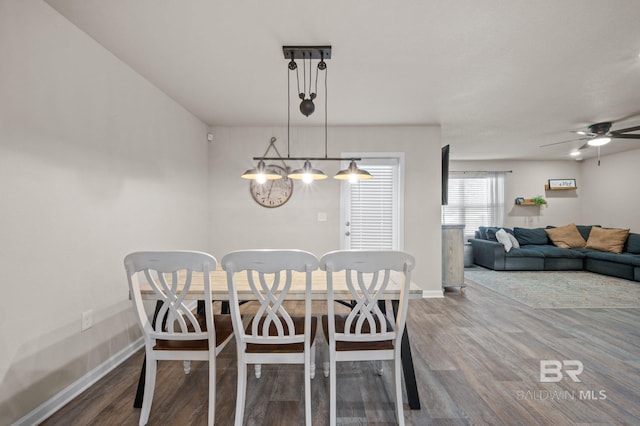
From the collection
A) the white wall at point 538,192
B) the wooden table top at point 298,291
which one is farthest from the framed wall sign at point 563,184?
the wooden table top at point 298,291

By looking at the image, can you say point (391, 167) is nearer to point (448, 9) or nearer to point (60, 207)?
point (448, 9)

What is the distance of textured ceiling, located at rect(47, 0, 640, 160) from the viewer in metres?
1.74

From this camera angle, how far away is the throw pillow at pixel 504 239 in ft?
18.6

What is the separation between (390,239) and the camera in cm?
409

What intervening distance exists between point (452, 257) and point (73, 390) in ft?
14.1

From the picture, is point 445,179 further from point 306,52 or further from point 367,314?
point 367,314

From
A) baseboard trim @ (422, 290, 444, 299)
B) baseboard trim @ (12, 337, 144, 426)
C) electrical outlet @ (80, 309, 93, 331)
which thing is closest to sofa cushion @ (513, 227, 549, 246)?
baseboard trim @ (422, 290, 444, 299)

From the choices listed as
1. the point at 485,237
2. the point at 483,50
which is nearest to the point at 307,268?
the point at 483,50

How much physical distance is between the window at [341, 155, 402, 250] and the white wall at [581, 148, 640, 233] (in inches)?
208

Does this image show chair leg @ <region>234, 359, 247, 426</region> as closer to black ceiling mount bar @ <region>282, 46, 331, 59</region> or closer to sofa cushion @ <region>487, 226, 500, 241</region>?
black ceiling mount bar @ <region>282, 46, 331, 59</region>

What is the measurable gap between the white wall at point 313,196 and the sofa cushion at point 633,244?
4023 mm

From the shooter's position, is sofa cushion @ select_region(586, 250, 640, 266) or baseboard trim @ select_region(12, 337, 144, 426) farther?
sofa cushion @ select_region(586, 250, 640, 266)

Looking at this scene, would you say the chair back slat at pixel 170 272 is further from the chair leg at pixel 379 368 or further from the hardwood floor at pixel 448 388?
the chair leg at pixel 379 368

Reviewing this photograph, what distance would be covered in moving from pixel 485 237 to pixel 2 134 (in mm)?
7120
